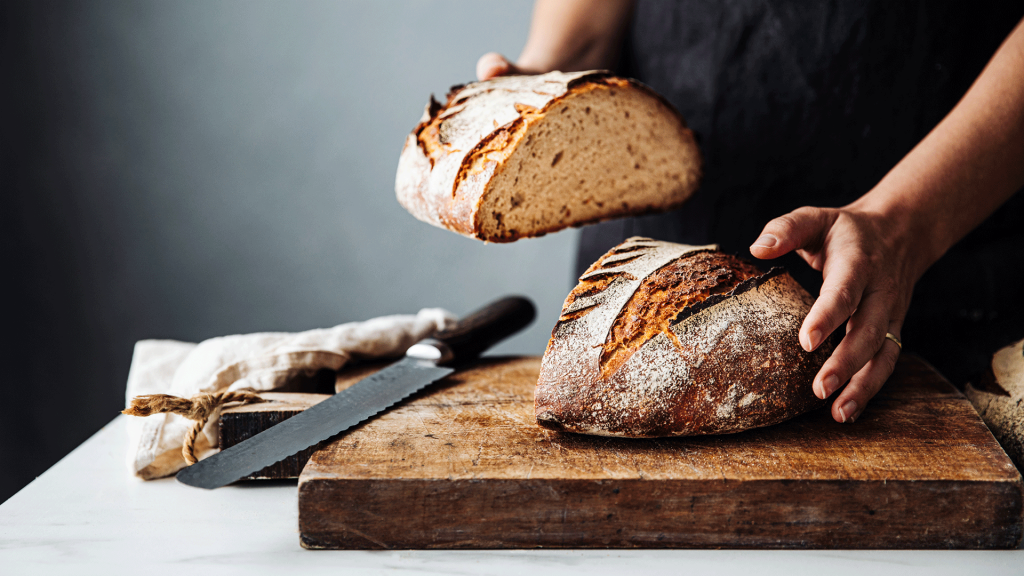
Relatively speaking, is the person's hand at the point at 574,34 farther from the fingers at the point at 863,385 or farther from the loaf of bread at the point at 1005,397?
the loaf of bread at the point at 1005,397

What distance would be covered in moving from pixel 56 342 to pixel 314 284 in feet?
3.14

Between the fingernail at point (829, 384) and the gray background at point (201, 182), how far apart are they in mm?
2063

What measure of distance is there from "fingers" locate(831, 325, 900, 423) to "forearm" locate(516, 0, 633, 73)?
99 centimetres

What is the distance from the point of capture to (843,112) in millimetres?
1520

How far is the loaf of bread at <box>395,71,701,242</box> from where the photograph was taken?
1256 mm

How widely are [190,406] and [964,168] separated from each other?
1.34 meters

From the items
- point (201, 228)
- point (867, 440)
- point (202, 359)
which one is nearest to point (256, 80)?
point (201, 228)

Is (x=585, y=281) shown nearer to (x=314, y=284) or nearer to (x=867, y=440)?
(x=867, y=440)

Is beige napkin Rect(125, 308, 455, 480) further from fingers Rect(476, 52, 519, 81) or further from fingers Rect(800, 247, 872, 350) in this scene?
fingers Rect(800, 247, 872, 350)

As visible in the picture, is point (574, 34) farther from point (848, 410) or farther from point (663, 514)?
point (663, 514)

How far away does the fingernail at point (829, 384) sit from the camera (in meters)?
0.97

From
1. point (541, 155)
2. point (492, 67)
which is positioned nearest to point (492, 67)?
point (492, 67)

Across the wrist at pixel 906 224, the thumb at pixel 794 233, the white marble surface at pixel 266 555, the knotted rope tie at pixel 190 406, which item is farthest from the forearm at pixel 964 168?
the knotted rope tie at pixel 190 406

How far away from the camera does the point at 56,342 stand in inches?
103
